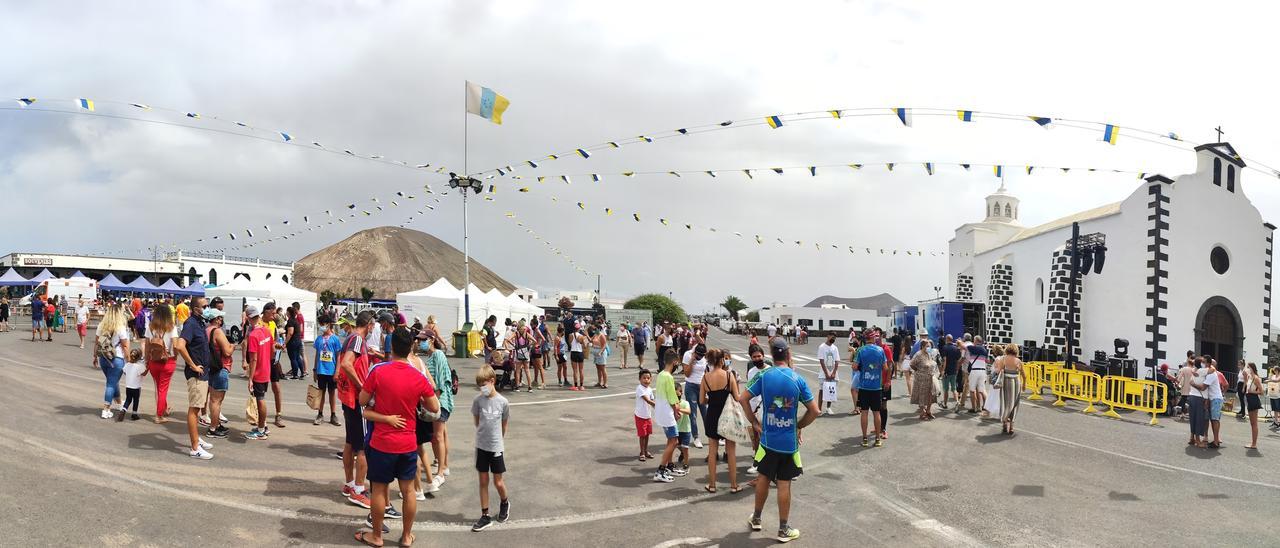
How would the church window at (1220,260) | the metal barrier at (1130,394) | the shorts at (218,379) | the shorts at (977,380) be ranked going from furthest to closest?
the church window at (1220,260) → the metal barrier at (1130,394) → the shorts at (977,380) → the shorts at (218,379)

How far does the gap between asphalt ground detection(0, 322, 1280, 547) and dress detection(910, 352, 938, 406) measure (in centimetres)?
142

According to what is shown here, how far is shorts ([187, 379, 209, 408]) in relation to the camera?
24.5 ft

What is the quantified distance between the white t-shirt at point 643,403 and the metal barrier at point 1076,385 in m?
12.0

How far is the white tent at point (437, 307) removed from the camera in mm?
25625

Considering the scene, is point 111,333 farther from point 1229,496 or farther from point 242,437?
point 1229,496

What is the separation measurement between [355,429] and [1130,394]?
1691 centimetres

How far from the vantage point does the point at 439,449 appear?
7.30m

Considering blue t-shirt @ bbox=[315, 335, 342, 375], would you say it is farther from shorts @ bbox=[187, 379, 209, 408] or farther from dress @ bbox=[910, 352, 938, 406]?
dress @ bbox=[910, 352, 938, 406]

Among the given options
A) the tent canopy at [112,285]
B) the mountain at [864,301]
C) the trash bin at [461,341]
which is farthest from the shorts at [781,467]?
the mountain at [864,301]

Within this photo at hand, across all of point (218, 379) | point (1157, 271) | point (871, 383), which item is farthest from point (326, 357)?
point (1157, 271)

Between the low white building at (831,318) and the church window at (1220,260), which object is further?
the low white building at (831,318)

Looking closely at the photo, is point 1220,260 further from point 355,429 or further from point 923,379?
point 355,429

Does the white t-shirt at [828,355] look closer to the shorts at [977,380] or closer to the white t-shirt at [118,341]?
the shorts at [977,380]

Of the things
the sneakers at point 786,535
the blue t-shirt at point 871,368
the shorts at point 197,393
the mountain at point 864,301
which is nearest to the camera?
the sneakers at point 786,535
